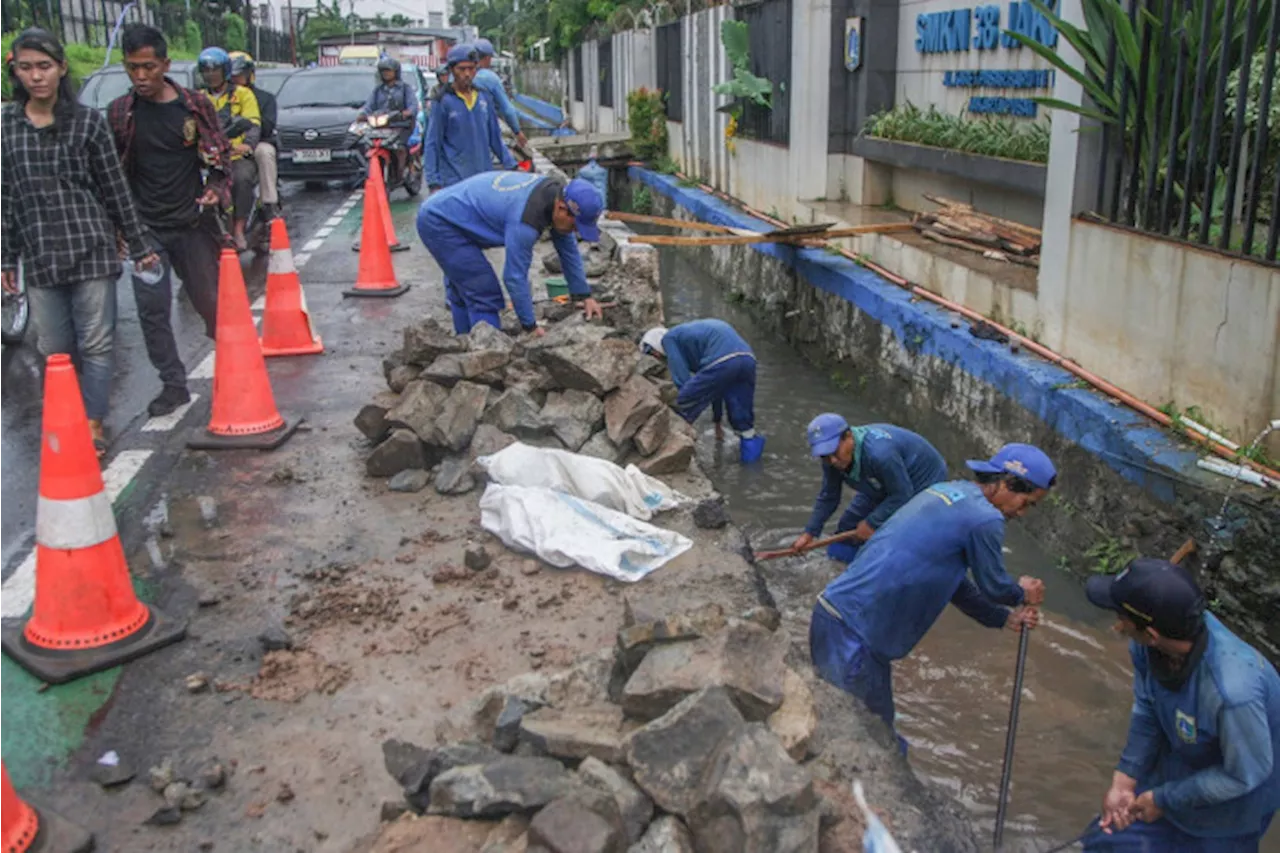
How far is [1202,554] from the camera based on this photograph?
210 inches

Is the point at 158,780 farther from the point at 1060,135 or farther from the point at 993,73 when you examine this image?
the point at 993,73

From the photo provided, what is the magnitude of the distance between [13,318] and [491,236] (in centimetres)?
375

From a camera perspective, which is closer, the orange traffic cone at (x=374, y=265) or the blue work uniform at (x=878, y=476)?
the blue work uniform at (x=878, y=476)

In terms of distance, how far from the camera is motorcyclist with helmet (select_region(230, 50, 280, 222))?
11031 mm

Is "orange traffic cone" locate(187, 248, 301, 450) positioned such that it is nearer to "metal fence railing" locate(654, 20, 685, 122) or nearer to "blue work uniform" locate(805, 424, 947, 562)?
"blue work uniform" locate(805, 424, 947, 562)

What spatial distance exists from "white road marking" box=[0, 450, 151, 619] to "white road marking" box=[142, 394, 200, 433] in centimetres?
37

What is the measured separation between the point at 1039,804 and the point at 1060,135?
4.22m

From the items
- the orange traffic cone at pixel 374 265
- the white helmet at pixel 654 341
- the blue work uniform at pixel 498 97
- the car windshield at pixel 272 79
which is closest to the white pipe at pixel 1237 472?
the white helmet at pixel 654 341

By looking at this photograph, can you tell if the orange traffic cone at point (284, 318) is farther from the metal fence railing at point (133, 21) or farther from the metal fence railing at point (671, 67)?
the metal fence railing at point (133, 21)

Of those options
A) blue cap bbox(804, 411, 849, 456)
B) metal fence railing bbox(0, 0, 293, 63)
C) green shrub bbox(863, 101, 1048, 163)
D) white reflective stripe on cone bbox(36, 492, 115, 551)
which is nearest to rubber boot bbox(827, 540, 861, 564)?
blue cap bbox(804, 411, 849, 456)

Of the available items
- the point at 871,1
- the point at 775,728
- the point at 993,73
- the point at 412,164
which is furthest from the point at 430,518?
the point at 412,164

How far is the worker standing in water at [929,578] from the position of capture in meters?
4.20

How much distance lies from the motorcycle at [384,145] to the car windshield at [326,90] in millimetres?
1302

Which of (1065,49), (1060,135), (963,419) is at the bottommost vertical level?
(963,419)
